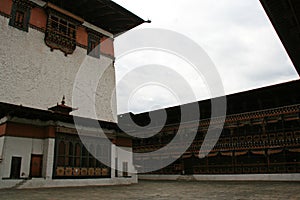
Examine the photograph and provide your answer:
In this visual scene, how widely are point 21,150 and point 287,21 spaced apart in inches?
515

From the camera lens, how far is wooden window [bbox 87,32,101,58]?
72.4ft

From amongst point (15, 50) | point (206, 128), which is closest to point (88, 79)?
point (15, 50)

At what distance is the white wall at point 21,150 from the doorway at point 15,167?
0.45 ft

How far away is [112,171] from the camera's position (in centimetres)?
1684

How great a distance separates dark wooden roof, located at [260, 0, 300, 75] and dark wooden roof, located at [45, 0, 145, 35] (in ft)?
59.4

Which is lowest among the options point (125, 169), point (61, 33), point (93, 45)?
point (125, 169)

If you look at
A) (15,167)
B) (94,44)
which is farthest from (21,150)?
(94,44)

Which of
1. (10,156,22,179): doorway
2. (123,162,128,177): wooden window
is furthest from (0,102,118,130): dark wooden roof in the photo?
(123,162,128,177): wooden window

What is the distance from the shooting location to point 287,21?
15.0ft

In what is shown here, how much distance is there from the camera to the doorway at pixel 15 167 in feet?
42.9

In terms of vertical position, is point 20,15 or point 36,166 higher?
point 20,15

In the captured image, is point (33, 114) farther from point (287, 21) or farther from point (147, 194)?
point (287, 21)

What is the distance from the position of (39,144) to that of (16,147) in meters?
1.17

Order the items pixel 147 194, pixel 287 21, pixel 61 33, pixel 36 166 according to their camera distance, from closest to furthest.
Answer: pixel 287 21 < pixel 147 194 < pixel 36 166 < pixel 61 33
